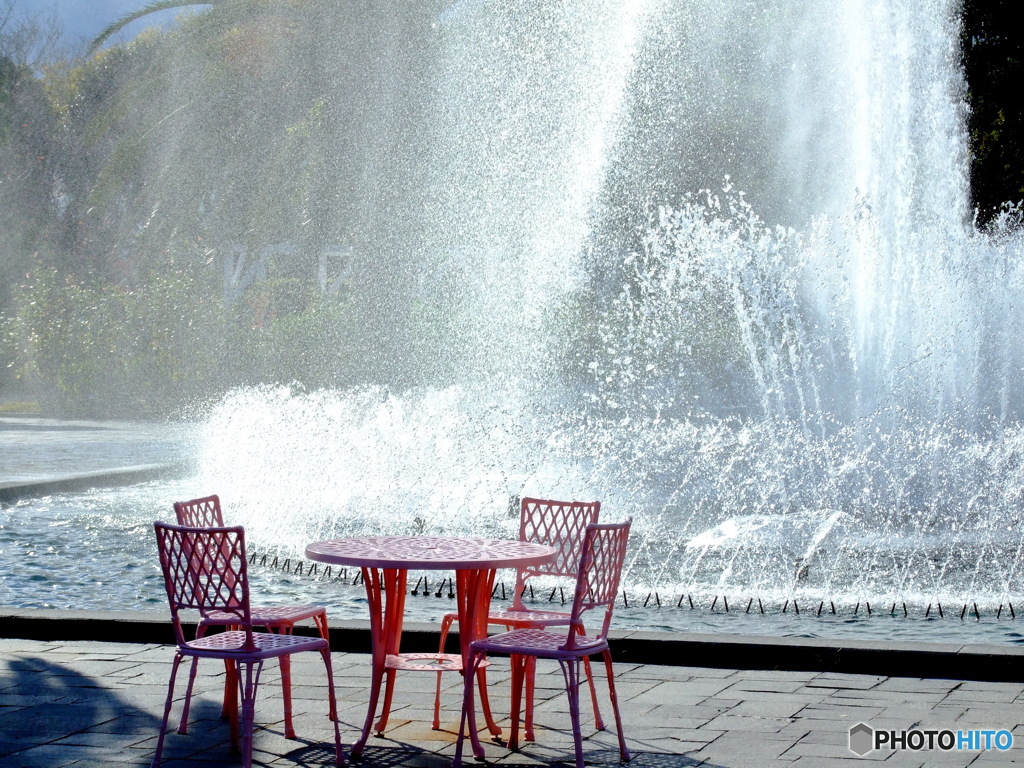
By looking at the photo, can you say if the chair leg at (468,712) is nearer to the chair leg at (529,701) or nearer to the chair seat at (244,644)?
the chair leg at (529,701)

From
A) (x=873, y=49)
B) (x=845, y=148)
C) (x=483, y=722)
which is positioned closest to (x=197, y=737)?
(x=483, y=722)

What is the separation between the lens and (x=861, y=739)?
4473mm

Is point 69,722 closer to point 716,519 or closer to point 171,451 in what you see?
point 716,519

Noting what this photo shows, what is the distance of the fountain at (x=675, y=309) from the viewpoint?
9.87m

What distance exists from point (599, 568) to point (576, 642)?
0.25 meters

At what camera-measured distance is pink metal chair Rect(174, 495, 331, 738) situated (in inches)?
178

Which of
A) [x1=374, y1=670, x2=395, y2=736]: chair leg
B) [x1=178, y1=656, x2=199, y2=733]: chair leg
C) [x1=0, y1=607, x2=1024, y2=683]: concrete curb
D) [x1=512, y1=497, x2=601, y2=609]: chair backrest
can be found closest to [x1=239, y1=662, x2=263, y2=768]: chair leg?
[x1=178, y1=656, x2=199, y2=733]: chair leg

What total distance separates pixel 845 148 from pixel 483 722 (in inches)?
643

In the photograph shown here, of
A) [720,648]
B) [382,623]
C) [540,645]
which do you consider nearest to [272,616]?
[382,623]

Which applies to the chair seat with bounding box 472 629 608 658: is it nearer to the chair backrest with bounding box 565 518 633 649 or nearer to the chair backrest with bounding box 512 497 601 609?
the chair backrest with bounding box 565 518 633 649

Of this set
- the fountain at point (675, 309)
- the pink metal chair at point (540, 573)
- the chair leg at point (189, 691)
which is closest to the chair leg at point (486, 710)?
the pink metal chair at point (540, 573)

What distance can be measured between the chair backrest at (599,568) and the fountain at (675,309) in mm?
2652

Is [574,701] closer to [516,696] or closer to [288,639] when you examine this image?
[516,696]

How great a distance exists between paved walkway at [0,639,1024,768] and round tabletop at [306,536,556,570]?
0.62 m
